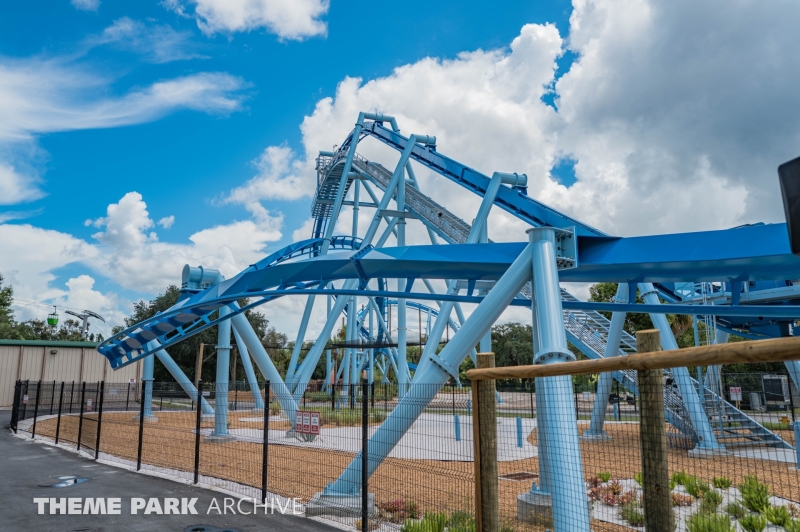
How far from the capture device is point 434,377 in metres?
7.82

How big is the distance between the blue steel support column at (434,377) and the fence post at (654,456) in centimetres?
377

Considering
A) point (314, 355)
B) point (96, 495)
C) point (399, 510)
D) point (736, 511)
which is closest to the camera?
point (736, 511)

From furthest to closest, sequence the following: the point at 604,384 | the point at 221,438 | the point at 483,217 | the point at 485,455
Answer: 1. the point at 483,217
2. the point at 221,438
3. the point at 604,384
4. the point at 485,455

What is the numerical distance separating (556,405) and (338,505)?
126 inches

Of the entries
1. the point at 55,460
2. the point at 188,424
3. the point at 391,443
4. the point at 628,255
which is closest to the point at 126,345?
the point at 188,424

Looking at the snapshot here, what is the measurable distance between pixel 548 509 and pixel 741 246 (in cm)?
439

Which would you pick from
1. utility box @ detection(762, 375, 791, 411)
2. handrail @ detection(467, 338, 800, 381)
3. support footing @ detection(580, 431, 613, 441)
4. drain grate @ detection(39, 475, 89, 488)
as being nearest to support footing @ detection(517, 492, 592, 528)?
utility box @ detection(762, 375, 791, 411)

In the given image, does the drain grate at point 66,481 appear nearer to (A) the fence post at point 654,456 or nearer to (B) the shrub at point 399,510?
(B) the shrub at point 399,510

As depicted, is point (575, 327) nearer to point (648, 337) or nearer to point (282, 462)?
point (282, 462)

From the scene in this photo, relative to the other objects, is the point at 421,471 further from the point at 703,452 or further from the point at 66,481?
the point at 703,452

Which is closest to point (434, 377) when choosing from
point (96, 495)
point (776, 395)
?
point (96, 495)

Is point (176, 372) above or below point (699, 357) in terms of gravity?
above

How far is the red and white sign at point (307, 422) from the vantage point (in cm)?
903

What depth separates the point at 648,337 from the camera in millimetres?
4344
